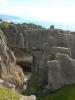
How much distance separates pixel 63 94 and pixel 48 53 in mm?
11378

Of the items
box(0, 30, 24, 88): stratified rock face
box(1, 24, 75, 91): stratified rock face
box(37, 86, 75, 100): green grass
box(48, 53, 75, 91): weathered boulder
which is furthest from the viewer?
box(0, 30, 24, 88): stratified rock face

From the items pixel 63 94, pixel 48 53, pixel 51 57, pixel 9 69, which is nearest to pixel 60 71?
pixel 63 94

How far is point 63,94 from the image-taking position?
3681cm

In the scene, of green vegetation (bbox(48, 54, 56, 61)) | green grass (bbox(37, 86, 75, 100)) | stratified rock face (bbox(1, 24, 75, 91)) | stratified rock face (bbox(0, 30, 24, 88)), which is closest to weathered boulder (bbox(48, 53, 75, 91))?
stratified rock face (bbox(1, 24, 75, 91))

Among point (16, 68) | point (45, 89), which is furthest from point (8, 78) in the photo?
point (45, 89)

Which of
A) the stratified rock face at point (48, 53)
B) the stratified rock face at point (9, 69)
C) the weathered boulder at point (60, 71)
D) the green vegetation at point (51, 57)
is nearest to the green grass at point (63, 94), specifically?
the weathered boulder at point (60, 71)

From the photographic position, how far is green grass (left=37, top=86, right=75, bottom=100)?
3606 centimetres

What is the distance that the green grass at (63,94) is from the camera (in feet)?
118

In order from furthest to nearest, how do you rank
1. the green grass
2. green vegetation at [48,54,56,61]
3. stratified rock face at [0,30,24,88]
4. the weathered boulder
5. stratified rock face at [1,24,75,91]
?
stratified rock face at [0,30,24,88]
green vegetation at [48,54,56,61]
stratified rock face at [1,24,75,91]
the weathered boulder
the green grass

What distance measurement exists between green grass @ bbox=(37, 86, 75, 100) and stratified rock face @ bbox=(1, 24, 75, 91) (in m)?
1.28

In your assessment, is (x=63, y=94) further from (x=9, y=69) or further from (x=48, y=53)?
(x=9, y=69)

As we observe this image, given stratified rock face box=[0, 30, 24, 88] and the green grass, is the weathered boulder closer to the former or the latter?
the green grass

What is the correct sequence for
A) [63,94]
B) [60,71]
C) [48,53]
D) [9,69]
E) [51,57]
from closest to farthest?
[63,94] → [60,71] → [51,57] → [48,53] → [9,69]

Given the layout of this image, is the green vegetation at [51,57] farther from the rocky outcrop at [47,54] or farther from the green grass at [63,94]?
the green grass at [63,94]
